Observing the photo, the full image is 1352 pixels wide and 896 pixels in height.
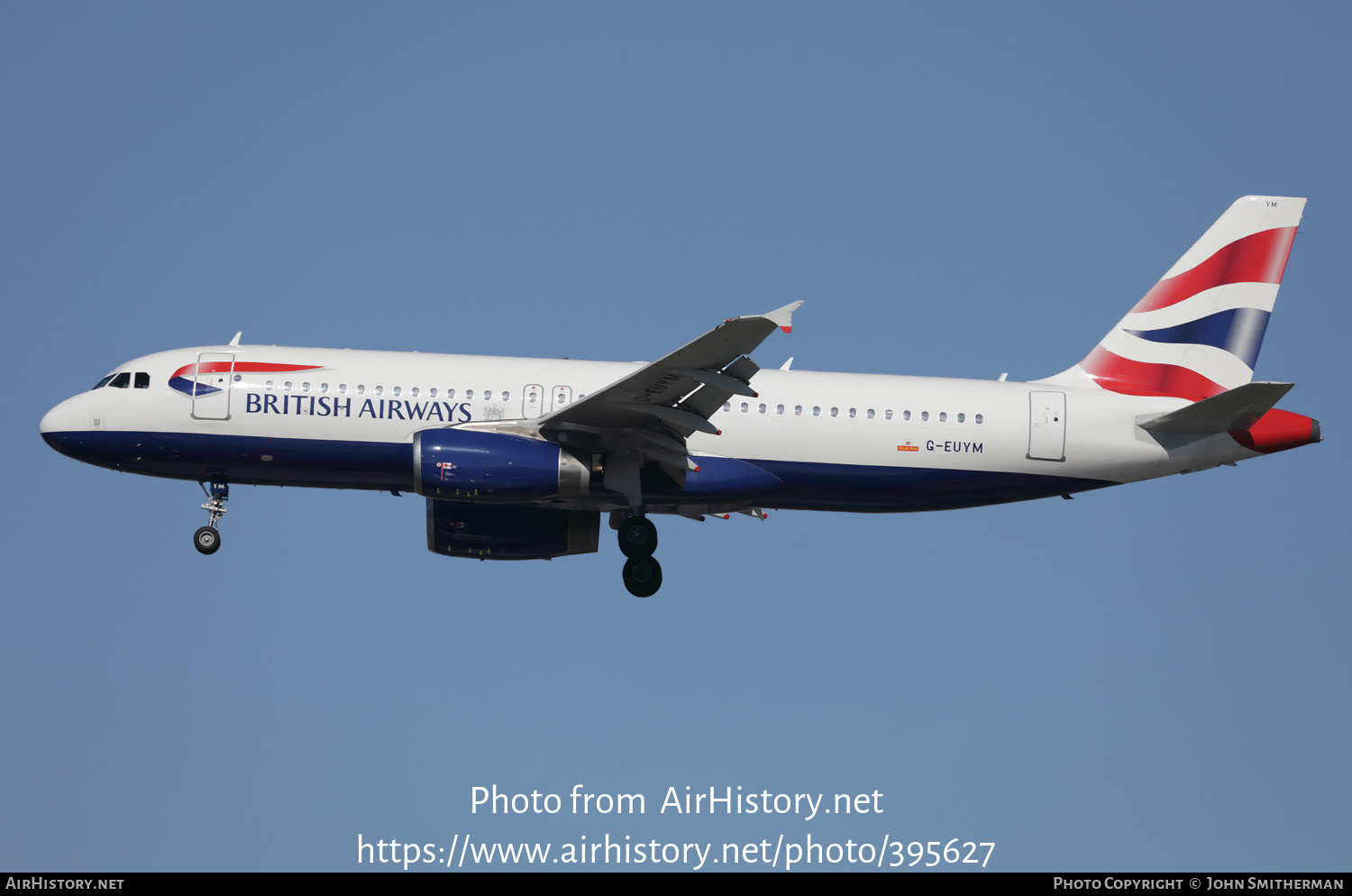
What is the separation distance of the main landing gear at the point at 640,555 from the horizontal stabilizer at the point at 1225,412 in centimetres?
996

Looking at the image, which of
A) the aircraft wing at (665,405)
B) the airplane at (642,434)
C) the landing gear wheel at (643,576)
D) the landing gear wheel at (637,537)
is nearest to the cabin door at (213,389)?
the airplane at (642,434)

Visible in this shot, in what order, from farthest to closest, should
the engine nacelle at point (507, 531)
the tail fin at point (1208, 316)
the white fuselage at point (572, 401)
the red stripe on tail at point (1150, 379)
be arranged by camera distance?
the engine nacelle at point (507, 531), the tail fin at point (1208, 316), the red stripe on tail at point (1150, 379), the white fuselage at point (572, 401)

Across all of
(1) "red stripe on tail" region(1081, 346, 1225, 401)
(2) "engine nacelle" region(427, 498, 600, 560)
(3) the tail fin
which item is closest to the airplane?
(1) "red stripe on tail" region(1081, 346, 1225, 401)

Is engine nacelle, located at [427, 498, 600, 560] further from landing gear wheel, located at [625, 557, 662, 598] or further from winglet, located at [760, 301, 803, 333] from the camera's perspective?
winglet, located at [760, 301, 803, 333]

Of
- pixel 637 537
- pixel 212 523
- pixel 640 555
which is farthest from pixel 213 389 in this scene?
pixel 640 555

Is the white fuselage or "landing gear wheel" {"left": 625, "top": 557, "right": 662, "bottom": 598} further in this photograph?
"landing gear wheel" {"left": 625, "top": 557, "right": 662, "bottom": 598}

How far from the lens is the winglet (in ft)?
66.8

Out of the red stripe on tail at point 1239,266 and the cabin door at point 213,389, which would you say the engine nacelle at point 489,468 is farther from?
the red stripe on tail at point 1239,266

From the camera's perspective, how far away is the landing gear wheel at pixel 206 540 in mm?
27078

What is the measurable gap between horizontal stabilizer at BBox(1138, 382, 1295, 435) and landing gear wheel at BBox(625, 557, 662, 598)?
10.0 metres

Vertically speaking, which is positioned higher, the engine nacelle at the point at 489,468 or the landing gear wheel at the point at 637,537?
the engine nacelle at the point at 489,468

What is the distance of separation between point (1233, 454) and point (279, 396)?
18463mm

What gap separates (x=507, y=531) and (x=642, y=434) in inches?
203

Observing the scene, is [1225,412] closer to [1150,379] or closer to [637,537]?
[1150,379]
